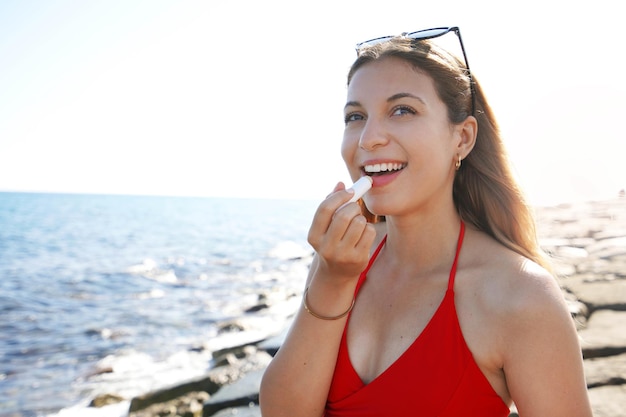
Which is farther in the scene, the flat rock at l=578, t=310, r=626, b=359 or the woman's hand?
the flat rock at l=578, t=310, r=626, b=359

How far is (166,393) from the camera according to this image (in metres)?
5.41

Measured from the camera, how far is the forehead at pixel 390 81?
235 centimetres

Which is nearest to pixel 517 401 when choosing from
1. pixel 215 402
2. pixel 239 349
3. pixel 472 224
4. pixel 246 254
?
pixel 472 224

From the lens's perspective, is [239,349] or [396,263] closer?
[396,263]

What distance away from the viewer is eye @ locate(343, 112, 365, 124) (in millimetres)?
2492

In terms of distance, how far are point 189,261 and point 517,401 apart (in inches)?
781

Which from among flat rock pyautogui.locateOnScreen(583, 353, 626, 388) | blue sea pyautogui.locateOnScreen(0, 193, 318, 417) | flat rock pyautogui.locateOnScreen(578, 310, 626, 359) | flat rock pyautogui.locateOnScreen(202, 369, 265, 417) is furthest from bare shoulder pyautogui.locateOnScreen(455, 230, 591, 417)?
blue sea pyautogui.locateOnScreen(0, 193, 318, 417)

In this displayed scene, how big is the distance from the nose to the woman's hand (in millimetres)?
289

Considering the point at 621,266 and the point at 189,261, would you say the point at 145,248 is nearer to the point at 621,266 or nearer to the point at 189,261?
the point at 189,261

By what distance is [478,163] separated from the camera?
2.62 m

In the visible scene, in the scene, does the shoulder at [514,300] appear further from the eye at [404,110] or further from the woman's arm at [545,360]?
the eye at [404,110]

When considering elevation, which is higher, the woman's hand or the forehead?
the forehead

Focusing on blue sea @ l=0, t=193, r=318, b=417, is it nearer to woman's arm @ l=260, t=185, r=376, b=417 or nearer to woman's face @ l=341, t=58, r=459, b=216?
woman's arm @ l=260, t=185, r=376, b=417

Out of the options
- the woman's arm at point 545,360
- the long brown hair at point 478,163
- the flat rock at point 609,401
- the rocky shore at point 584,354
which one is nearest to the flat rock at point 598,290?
the rocky shore at point 584,354
